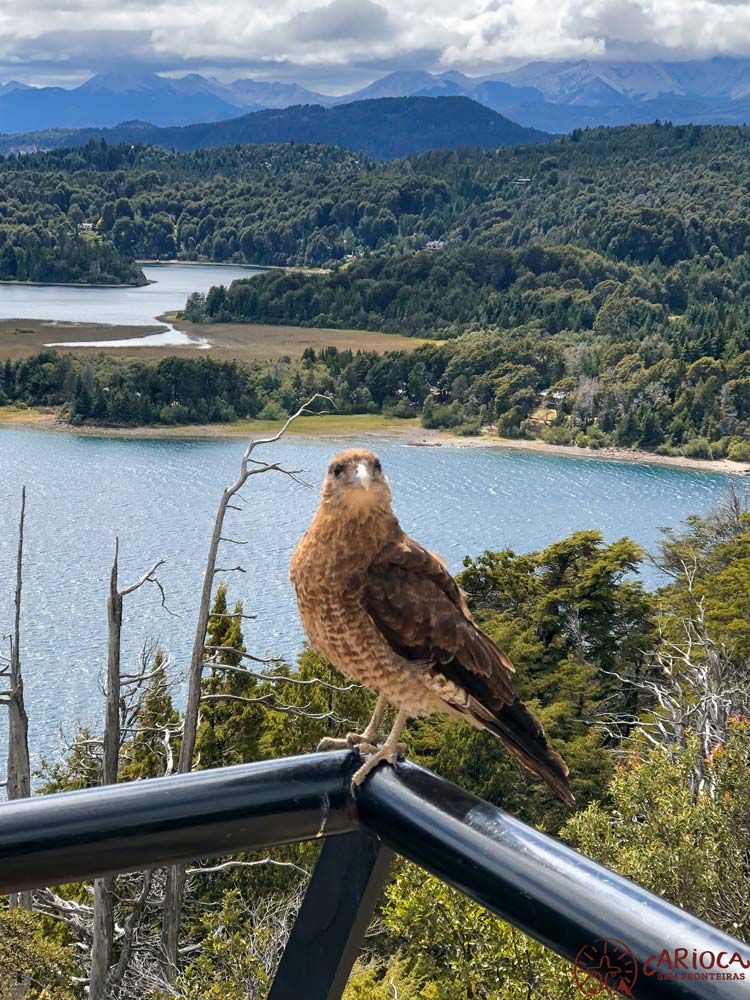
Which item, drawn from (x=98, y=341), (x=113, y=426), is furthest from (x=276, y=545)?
(x=98, y=341)

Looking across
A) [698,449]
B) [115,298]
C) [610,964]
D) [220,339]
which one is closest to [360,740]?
[610,964]

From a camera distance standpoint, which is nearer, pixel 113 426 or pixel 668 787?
pixel 668 787

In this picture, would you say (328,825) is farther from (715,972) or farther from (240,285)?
(240,285)

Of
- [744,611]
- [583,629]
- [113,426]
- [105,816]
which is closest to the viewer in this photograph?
[105,816]

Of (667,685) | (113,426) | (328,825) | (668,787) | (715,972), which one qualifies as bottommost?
(113,426)

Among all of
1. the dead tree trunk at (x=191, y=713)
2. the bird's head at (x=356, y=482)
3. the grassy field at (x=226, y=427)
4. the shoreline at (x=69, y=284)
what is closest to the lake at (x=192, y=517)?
the grassy field at (x=226, y=427)

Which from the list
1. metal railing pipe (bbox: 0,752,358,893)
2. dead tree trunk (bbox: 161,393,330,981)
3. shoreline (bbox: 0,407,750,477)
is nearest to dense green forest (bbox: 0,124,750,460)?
shoreline (bbox: 0,407,750,477)

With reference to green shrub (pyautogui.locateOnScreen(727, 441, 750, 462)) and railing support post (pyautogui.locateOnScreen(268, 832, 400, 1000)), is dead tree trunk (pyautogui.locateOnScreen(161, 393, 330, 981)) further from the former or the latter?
green shrub (pyautogui.locateOnScreen(727, 441, 750, 462))
